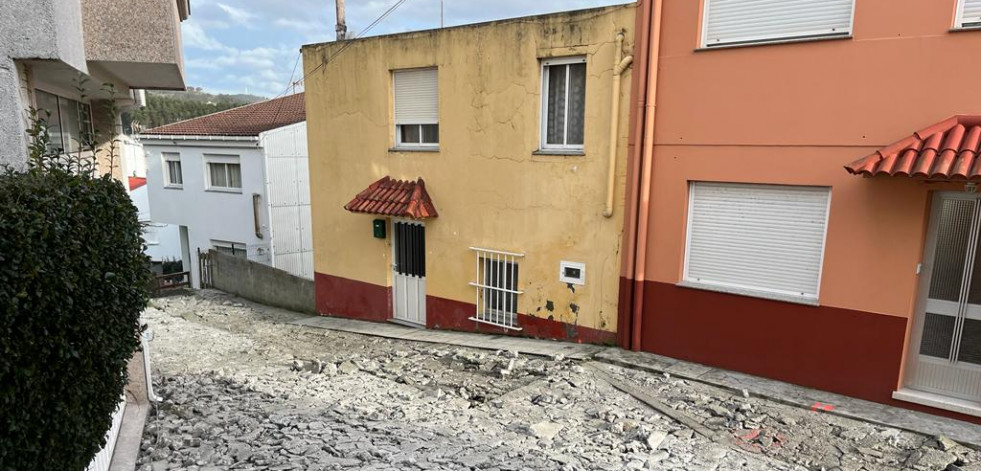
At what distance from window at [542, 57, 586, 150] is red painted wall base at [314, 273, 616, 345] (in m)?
2.78

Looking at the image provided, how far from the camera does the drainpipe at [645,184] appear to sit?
23.9ft

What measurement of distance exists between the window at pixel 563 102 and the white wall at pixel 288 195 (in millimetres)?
11433

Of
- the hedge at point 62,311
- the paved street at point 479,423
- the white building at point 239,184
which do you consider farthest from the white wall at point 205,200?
the hedge at point 62,311

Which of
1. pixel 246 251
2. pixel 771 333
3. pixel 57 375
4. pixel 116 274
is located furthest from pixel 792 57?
pixel 246 251

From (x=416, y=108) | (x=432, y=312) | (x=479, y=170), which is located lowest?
(x=432, y=312)

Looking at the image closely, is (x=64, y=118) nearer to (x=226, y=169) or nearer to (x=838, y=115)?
(x=838, y=115)

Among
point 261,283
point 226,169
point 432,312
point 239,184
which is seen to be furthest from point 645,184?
point 226,169

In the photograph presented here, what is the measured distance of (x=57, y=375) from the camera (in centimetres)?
323

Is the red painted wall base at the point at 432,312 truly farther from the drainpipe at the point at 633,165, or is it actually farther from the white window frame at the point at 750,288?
the white window frame at the point at 750,288

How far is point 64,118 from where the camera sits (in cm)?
689

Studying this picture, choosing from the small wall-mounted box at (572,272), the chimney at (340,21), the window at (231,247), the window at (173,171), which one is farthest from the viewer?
the window at (173,171)

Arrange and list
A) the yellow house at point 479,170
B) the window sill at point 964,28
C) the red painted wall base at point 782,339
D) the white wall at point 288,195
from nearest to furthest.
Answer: the window sill at point 964,28, the red painted wall base at point 782,339, the yellow house at point 479,170, the white wall at point 288,195

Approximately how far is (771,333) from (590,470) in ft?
10.7

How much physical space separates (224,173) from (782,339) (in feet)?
59.6
